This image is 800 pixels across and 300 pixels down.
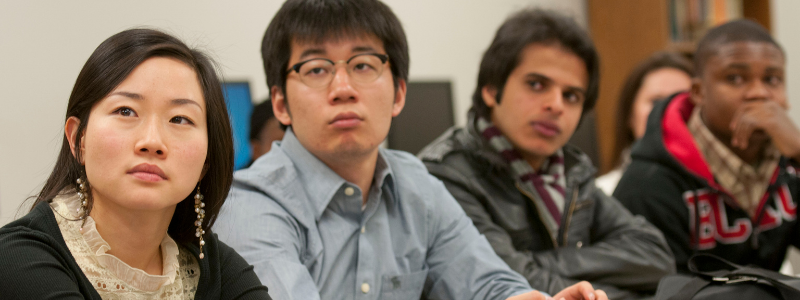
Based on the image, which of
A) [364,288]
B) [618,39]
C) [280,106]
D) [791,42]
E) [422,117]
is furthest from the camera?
[618,39]

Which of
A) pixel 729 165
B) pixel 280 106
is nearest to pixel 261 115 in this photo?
pixel 280 106

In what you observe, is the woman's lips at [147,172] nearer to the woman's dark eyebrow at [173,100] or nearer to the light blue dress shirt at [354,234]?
the woman's dark eyebrow at [173,100]

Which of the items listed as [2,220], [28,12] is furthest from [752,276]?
[28,12]

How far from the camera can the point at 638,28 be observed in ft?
12.6

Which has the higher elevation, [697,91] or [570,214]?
[697,91]

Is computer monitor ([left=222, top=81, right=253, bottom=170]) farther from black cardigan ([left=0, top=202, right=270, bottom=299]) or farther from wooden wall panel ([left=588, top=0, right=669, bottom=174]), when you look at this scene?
wooden wall panel ([left=588, top=0, right=669, bottom=174])

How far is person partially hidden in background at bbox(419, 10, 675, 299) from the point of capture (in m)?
1.61

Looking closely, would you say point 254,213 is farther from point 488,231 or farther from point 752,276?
point 752,276

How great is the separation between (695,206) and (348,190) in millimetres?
1299

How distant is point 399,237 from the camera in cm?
136

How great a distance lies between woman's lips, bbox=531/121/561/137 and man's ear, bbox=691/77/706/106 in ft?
2.54

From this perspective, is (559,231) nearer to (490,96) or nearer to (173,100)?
(490,96)

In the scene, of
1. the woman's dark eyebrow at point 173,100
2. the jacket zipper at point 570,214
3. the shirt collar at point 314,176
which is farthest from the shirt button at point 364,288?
the jacket zipper at point 570,214

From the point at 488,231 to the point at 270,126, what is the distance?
914mm
